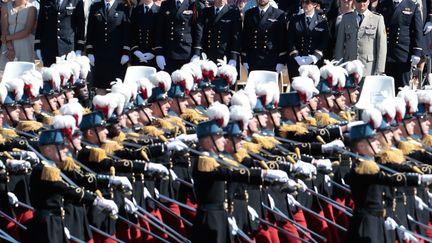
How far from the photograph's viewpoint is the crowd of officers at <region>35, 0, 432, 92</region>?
2223 cm

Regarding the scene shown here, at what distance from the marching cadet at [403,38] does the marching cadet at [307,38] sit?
97 centimetres

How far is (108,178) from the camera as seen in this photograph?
15.3 metres

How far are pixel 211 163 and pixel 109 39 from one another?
857 centimetres

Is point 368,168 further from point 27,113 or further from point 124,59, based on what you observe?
point 124,59

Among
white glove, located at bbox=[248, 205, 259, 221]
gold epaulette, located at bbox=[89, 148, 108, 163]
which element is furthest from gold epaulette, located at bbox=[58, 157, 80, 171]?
white glove, located at bbox=[248, 205, 259, 221]

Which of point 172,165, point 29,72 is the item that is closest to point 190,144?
point 172,165

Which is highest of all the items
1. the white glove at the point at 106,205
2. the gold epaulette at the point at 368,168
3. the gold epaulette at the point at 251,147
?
the gold epaulette at the point at 368,168

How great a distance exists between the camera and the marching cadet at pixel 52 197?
49.0ft

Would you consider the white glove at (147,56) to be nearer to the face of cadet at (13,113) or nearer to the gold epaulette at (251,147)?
the face of cadet at (13,113)

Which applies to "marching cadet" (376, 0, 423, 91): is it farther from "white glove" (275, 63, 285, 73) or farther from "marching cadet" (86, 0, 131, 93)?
"marching cadet" (86, 0, 131, 93)

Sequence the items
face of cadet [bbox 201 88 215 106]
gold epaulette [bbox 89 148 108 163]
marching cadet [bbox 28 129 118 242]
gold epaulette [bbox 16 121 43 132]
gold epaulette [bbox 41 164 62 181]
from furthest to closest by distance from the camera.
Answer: face of cadet [bbox 201 88 215 106], gold epaulette [bbox 16 121 43 132], gold epaulette [bbox 89 148 108 163], marching cadet [bbox 28 129 118 242], gold epaulette [bbox 41 164 62 181]

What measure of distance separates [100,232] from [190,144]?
1816 millimetres

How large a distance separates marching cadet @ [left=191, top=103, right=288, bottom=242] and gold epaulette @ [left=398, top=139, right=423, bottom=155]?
1.75m

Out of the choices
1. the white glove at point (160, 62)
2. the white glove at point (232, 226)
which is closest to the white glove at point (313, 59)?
the white glove at point (160, 62)
